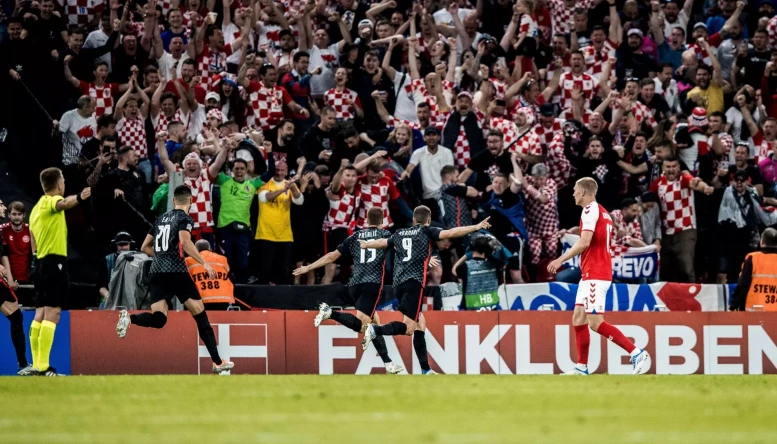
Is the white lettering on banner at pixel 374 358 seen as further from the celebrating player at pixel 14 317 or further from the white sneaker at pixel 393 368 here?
the celebrating player at pixel 14 317

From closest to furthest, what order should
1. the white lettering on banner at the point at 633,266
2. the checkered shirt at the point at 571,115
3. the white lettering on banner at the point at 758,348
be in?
the white lettering on banner at the point at 758,348 < the white lettering on banner at the point at 633,266 < the checkered shirt at the point at 571,115

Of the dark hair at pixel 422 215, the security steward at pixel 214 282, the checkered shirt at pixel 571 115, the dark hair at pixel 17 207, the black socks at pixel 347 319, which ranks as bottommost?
the black socks at pixel 347 319

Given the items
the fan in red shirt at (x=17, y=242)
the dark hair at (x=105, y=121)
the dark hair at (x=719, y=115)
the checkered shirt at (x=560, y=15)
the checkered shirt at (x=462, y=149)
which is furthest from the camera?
the checkered shirt at (x=560, y=15)

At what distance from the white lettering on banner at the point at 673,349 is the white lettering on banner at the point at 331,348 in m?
3.99

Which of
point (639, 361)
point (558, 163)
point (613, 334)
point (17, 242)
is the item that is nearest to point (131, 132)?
point (17, 242)

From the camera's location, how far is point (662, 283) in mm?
18062

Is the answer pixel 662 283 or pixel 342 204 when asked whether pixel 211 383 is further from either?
pixel 662 283

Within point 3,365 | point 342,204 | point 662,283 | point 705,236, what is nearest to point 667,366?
point 662,283

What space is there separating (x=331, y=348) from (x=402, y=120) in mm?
5391

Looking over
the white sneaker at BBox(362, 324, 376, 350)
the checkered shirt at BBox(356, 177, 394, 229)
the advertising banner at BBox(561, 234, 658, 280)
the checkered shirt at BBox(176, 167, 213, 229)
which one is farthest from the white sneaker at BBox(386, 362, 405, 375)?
the advertising banner at BBox(561, 234, 658, 280)

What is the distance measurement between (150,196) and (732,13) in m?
11.8

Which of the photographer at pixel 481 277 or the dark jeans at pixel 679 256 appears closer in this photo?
the photographer at pixel 481 277

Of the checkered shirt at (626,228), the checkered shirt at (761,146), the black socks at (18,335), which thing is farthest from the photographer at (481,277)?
the black socks at (18,335)

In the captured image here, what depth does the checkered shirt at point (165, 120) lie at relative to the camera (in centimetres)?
1998
